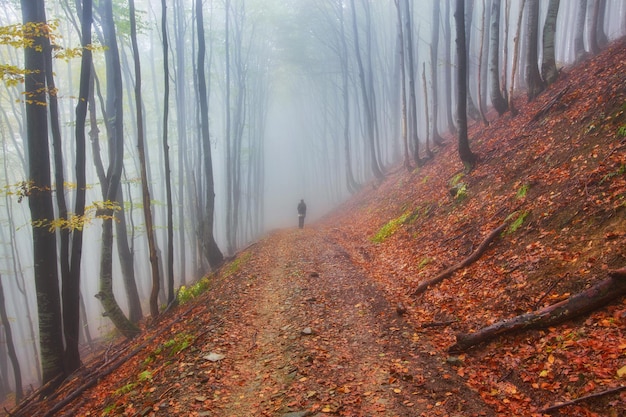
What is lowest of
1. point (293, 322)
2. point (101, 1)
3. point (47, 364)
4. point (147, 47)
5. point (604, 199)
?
point (47, 364)

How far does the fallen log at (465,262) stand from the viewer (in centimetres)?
766

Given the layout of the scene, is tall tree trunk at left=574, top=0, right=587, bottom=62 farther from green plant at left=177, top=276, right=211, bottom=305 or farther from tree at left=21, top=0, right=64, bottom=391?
tree at left=21, top=0, right=64, bottom=391

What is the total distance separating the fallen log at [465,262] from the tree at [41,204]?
29.6 ft

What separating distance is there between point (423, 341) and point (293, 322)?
267 centimetres

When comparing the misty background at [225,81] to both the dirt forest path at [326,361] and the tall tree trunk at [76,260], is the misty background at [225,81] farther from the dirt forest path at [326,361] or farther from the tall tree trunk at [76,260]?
the dirt forest path at [326,361]

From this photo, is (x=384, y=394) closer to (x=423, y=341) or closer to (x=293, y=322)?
(x=423, y=341)

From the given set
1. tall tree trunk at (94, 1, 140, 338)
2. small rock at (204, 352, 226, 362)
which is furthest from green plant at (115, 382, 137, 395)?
tall tree trunk at (94, 1, 140, 338)

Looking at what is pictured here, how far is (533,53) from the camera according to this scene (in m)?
12.5

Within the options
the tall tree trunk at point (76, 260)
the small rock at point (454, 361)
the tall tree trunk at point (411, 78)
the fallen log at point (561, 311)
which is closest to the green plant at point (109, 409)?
the tall tree trunk at point (76, 260)

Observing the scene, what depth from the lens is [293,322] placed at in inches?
287

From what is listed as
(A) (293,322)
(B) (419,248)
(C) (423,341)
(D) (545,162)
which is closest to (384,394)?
(C) (423,341)


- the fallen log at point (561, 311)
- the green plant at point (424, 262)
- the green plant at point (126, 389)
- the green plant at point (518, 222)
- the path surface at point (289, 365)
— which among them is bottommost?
the green plant at point (126, 389)

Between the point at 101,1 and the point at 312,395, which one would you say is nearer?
the point at 312,395

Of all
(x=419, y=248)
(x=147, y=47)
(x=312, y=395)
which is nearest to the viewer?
(x=312, y=395)
